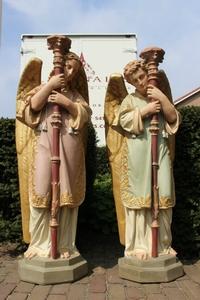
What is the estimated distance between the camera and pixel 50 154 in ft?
12.9

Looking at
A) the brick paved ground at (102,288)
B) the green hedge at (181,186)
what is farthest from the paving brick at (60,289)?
the green hedge at (181,186)

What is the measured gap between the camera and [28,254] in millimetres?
3951

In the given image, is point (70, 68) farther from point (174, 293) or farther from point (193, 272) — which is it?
point (193, 272)

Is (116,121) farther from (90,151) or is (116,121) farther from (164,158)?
(90,151)

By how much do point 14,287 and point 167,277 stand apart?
1.43 meters

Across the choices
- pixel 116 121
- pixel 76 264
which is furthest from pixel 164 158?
pixel 76 264

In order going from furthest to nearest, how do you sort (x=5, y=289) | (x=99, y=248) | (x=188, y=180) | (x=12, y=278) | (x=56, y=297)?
1. (x=99, y=248)
2. (x=188, y=180)
3. (x=12, y=278)
4. (x=5, y=289)
5. (x=56, y=297)

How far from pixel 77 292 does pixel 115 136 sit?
161 centimetres

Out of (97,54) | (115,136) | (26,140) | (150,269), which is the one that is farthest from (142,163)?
(97,54)

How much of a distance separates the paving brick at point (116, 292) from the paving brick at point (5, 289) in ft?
2.93

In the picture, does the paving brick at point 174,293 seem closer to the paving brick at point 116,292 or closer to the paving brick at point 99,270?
the paving brick at point 116,292

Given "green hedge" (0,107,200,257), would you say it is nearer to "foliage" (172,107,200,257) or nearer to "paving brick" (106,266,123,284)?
"foliage" (172,107,200,257)

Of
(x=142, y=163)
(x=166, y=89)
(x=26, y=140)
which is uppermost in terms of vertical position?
(x=166, y=89)

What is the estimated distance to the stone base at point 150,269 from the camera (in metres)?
3.83
